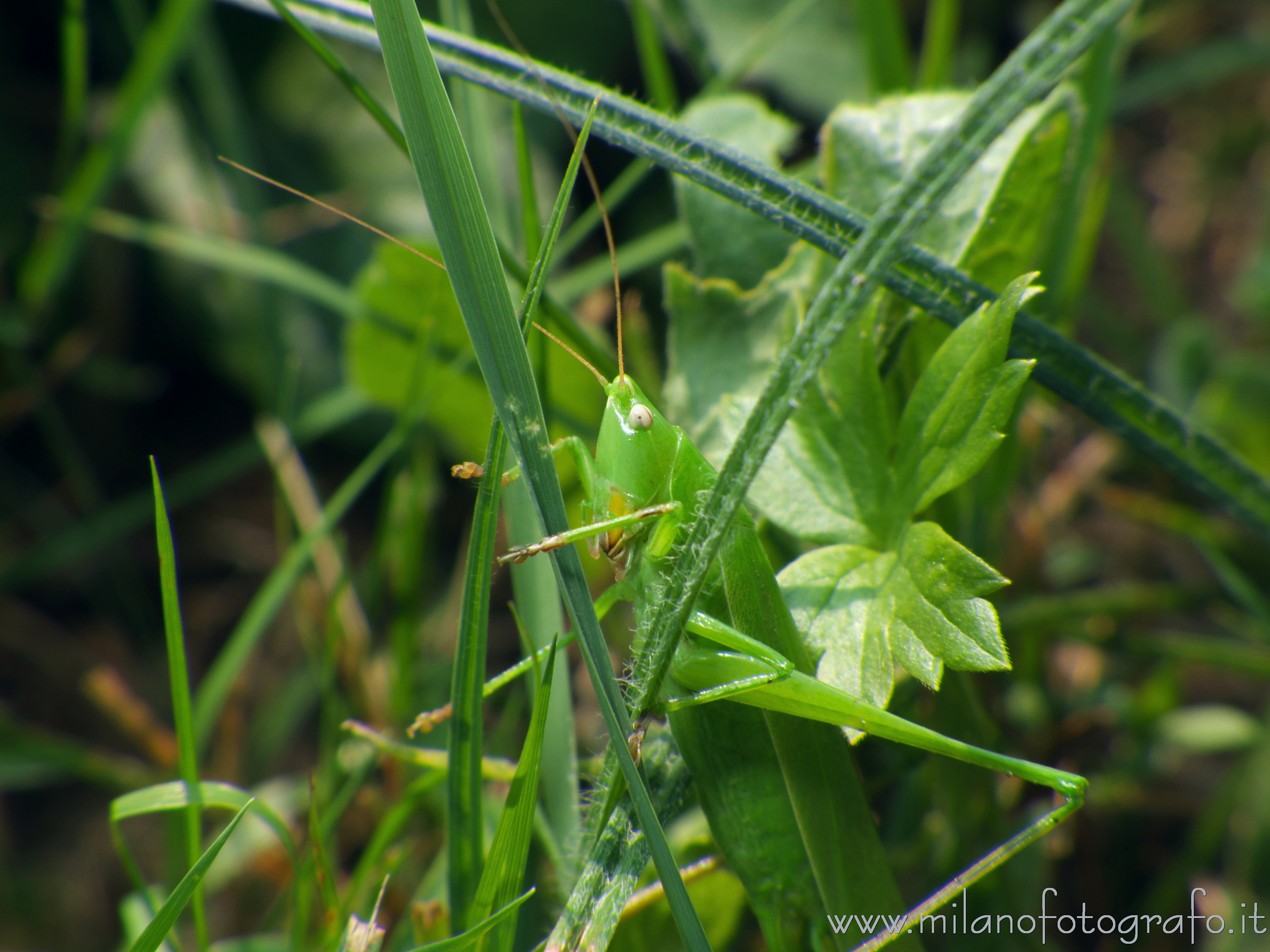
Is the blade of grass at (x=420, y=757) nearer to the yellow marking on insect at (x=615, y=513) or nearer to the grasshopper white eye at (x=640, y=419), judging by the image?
the yellow marking on insect at (x=615, y=513)

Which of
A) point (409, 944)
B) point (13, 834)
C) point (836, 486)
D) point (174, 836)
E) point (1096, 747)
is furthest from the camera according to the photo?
point (13, 834)

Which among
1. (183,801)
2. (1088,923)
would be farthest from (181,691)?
(1088,923)

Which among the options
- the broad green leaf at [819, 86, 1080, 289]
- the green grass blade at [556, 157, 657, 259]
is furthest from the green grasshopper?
the green grass blade at [556, 157, 657, 259]

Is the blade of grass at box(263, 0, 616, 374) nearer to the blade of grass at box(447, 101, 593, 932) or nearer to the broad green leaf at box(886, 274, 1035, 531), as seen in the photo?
the blade of grass at box(447, 101, 593, 932)

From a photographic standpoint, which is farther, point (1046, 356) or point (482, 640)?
point (1046, 356)

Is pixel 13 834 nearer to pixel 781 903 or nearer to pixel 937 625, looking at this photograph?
pixel 781 903

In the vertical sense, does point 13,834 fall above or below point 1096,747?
above

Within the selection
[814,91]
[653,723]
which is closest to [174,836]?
[653,723]
